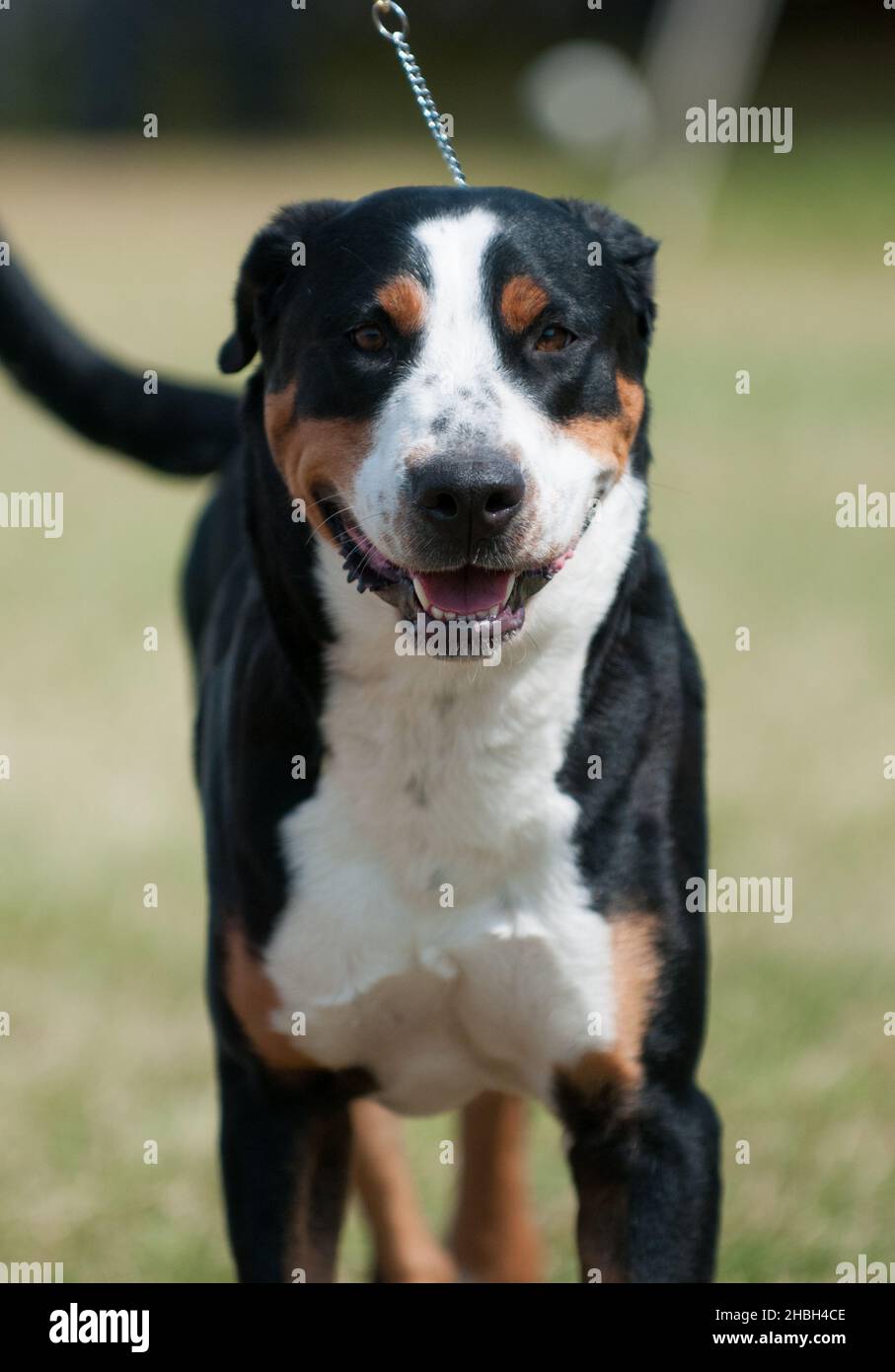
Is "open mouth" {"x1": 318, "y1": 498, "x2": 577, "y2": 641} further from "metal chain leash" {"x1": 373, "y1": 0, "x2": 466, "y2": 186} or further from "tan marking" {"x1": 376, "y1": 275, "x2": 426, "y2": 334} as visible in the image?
"metal chain leash" {"x1": 373, "y1": 0, "x2": 466, "y2": 186}

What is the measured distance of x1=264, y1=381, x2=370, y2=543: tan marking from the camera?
9.45ft

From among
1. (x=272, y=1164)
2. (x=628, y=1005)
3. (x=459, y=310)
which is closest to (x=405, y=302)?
(x=459, y=310)

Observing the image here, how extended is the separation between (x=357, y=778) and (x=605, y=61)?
77.3 ft

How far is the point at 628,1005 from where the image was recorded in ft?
9.93

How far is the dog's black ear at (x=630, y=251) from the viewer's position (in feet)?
10.2

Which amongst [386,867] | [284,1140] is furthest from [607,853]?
[284,1140]

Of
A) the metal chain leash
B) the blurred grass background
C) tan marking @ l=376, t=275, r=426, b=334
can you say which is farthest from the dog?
the blurred grass background

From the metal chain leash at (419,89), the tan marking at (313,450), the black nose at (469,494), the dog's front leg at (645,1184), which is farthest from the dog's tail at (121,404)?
the dog's front leg at (645,1184)

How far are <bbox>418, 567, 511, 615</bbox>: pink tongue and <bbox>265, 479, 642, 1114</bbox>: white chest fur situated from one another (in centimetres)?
14

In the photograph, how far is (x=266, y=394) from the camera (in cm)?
308

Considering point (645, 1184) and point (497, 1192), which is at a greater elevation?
point (645, 1184)

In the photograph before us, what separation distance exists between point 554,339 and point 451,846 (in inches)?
30.7

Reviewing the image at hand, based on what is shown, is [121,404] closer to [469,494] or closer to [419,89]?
[419,89]
